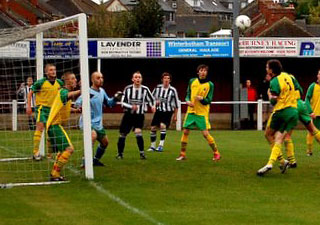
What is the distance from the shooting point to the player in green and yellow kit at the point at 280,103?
14.4 m

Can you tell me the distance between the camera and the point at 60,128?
45.7 ft

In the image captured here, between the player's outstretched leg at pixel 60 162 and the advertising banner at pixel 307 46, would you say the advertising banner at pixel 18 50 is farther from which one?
the advertising banner at pixel 307 46

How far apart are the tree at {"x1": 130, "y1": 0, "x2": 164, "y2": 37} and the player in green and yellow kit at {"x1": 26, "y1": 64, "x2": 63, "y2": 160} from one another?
50.9m

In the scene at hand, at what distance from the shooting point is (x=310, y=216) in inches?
420

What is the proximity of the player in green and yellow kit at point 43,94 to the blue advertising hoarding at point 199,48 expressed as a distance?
19.3m

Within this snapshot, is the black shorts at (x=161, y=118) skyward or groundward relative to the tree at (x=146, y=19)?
groundward

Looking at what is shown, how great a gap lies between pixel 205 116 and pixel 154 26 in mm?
52129

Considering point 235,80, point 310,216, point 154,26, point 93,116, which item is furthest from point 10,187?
point 154,26

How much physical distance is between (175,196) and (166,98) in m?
8.58

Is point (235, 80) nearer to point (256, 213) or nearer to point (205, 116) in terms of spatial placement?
point (205, 116)

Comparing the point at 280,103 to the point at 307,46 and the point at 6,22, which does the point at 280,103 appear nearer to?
the point at 307,46

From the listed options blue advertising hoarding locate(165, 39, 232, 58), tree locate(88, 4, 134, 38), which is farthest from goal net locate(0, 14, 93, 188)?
tree locate(88, 4, 134, 38)

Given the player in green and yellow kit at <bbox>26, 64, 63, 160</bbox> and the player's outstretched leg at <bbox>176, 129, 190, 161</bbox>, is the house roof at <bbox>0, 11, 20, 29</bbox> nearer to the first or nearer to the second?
the player in green and yellow kit at <bbox>26, 64, 63, 160</bbox>

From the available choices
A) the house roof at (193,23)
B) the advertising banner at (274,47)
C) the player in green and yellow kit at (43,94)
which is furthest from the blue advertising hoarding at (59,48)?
the house roof at (193,23)
